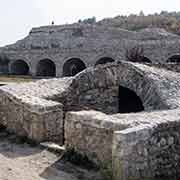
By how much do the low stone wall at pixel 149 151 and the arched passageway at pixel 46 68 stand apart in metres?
30.5

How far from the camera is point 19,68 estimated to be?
37.5 m

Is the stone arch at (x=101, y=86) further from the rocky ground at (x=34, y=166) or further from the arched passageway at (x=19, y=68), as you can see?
the arched passageway at (x=19, y=68)

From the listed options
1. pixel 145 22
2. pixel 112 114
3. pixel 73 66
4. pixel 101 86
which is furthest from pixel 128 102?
pixel 145 22

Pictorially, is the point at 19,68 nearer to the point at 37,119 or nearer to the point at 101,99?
the point at 101,99

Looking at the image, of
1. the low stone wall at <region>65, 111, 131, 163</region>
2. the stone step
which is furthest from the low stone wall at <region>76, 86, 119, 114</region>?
the low stone wall at <region>65, 111, 131, 163</region>

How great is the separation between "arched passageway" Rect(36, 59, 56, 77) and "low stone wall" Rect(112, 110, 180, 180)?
1201 inches

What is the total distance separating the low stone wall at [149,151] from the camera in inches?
175

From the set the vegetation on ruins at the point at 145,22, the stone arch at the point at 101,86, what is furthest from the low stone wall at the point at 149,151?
the vegetation on ruins at the point at 145,22

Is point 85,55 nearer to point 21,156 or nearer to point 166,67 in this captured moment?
point 166,67

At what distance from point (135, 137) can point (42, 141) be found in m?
2.63

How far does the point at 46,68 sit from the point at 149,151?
1308 inches

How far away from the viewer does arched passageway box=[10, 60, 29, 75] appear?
36219 mm

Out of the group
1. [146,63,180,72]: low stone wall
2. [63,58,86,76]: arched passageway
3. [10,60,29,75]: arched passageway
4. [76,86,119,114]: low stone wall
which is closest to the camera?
[76,86,119,114]: low stone wall

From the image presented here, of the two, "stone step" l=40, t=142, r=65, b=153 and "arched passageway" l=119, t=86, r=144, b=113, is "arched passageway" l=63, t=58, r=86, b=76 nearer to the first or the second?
"arched passageway" l=119, t=86, r=144, b=113
